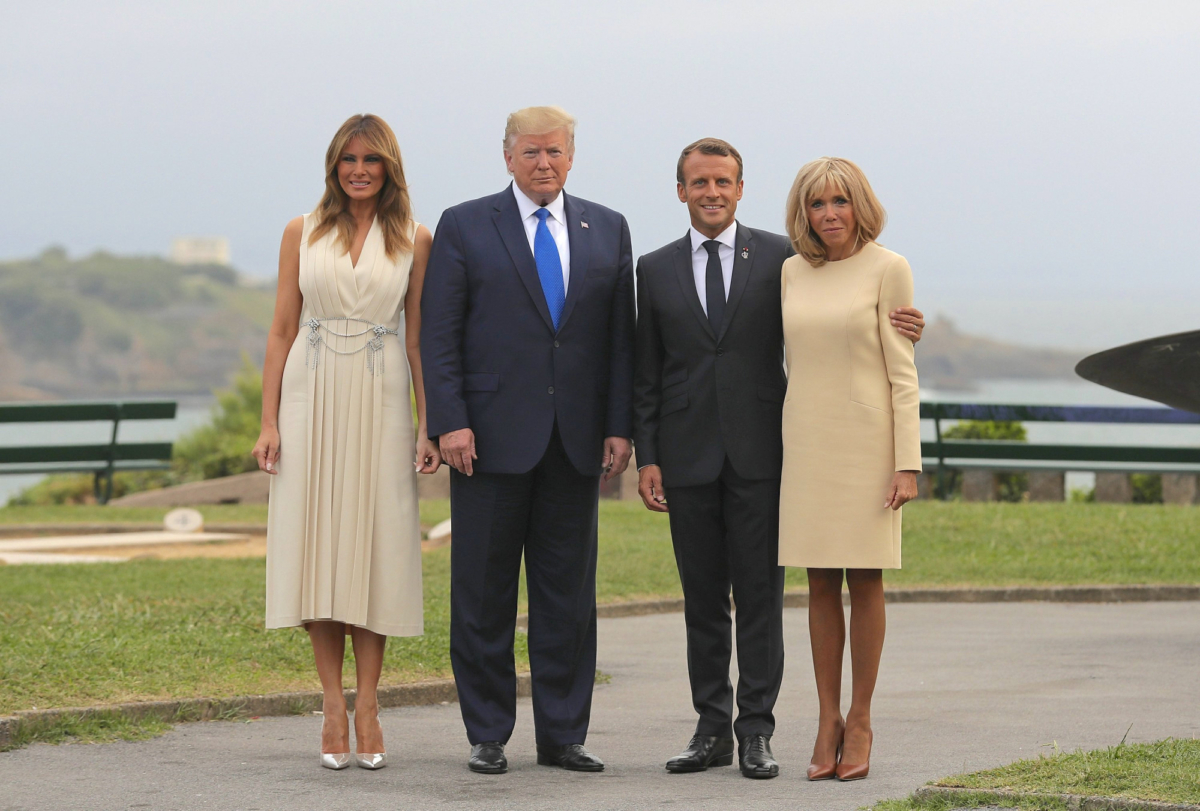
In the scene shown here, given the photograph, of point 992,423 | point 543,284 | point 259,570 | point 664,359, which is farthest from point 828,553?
point 992,423

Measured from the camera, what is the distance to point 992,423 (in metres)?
19.5

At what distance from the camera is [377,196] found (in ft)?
18.9

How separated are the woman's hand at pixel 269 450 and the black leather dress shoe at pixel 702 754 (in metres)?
1.81

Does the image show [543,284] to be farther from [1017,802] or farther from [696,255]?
[1017,802]

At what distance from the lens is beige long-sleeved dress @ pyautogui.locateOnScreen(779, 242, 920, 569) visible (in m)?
5.30

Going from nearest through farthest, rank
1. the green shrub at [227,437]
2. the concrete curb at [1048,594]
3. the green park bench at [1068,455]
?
the concrete curb at [1048,594] < the green park bench at [1068,455] < the green shrub at [227,437]

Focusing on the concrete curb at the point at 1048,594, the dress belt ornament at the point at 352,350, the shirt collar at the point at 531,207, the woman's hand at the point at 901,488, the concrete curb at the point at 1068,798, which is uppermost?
the shirt collar at the point at 531,207

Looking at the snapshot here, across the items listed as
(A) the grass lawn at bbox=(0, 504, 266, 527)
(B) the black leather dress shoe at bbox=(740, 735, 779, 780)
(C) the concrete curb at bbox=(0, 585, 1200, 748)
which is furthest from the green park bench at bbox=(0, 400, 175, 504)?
(B) the black leather dress shoe at bbox=(740, 735, 779, 780)

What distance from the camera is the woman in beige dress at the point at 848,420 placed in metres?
5.30

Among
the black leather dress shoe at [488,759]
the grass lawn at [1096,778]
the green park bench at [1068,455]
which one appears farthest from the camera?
the green park bench at [1068,455]

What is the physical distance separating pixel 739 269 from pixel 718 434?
0.61m

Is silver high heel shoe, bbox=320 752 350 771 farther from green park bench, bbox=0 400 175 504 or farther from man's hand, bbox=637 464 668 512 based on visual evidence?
green park bench, bbox=0 400 175 504

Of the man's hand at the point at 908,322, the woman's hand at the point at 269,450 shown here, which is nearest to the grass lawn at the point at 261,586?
the woman's hand at the point at 269,450

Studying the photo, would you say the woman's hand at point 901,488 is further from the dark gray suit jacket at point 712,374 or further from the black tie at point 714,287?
the black tie at point 714,287
